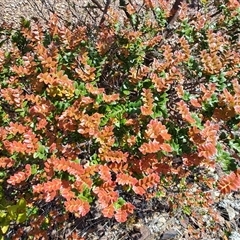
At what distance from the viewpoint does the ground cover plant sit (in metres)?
2.07

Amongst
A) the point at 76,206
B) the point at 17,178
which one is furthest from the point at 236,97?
the point at 17,178

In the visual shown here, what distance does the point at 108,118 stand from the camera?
2.17 m

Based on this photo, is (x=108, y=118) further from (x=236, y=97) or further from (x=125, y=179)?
(x=236, y=97)

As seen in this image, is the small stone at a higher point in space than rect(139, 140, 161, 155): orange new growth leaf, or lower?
lower

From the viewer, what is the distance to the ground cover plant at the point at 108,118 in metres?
2.07

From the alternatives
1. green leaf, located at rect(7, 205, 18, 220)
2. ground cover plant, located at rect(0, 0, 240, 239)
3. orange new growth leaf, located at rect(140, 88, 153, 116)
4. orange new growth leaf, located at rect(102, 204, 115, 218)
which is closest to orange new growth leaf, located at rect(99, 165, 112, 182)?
ground cover plant, located at rect(0, 0, 240, 239)

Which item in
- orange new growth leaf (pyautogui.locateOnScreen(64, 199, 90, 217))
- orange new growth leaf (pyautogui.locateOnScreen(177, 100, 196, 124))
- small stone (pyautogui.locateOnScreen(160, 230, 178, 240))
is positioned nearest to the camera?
orange new growth leaf (pyautogui.locateOnScreen(64, 199, 90, 217))

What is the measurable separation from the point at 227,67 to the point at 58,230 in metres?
1.32

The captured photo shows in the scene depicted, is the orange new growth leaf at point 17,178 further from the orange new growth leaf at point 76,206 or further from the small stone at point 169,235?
the small stone at point 169,235

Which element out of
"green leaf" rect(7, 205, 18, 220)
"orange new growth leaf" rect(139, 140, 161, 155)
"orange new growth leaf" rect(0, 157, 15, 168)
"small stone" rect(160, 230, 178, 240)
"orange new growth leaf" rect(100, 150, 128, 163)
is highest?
"orange new growth leaf" rect(139, 140, 161, 155)

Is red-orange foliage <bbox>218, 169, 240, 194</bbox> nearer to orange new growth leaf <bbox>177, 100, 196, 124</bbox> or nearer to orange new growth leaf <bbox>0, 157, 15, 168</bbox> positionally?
orange new growth leaf <bbox>177, 100, 196, 124</bbox>

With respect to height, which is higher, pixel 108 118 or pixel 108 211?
pixel 108 118

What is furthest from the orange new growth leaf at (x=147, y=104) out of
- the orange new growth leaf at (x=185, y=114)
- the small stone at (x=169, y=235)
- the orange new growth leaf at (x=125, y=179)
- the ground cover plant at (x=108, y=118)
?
the small stone at (x=169, y=235)

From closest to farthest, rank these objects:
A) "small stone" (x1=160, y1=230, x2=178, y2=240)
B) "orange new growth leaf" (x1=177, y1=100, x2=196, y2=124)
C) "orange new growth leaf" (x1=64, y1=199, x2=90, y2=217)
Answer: "orange new growth leaf" (x1=64, y1=199, x2=90, y2=217) → "orange new growth leaf" (x1=177, y1=100, x2=196, y2=124) → "small stone" (x1=160, y1=230, x2=178, y2=240)
